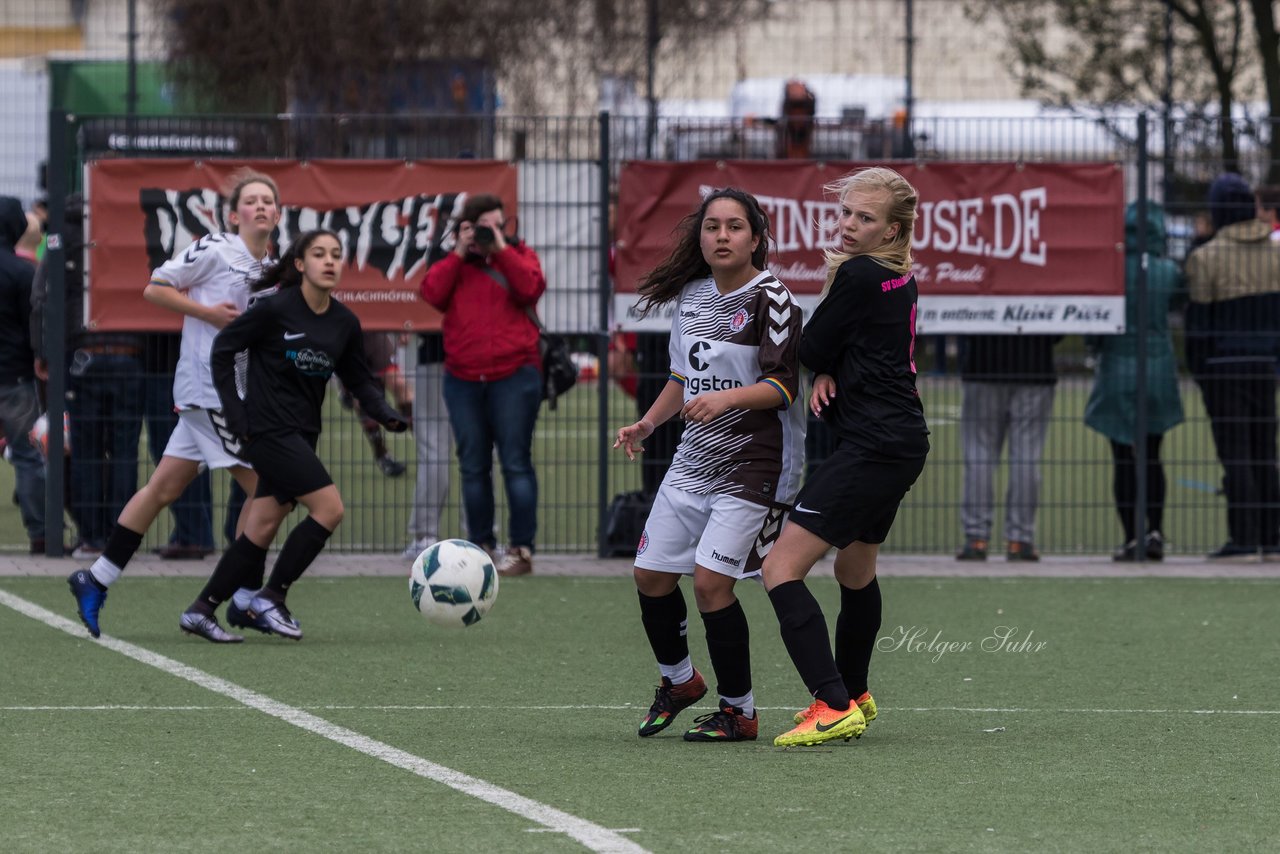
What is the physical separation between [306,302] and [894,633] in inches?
118

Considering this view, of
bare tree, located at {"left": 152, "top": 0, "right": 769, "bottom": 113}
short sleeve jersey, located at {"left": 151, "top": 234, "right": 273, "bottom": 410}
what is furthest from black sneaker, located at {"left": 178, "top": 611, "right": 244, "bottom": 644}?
bare tree, located at {"left": 152, "top": 0, "right": 769, "bottom": 113}

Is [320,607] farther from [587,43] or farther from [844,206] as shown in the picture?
[587,43]

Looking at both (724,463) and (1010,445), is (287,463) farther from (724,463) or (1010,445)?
(1010,445)

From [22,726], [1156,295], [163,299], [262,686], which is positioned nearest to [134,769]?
[22,726]

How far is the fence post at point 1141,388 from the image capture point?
12242mm

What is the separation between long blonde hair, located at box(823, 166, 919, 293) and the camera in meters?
6.77

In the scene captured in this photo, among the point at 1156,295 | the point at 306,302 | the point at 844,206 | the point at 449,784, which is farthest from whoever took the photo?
the point at 1156,295

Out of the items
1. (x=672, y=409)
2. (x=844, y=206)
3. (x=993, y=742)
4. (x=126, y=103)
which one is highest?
(x=126, y=103)

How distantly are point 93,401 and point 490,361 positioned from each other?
2.46 meters

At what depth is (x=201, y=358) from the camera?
32.6 feet

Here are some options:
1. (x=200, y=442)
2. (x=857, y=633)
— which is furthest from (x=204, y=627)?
(x=857, y=633)

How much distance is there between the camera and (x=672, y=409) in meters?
7.05

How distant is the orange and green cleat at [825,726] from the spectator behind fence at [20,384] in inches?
274

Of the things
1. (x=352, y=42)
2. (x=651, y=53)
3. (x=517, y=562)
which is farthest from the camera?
(x=352, y=42)
